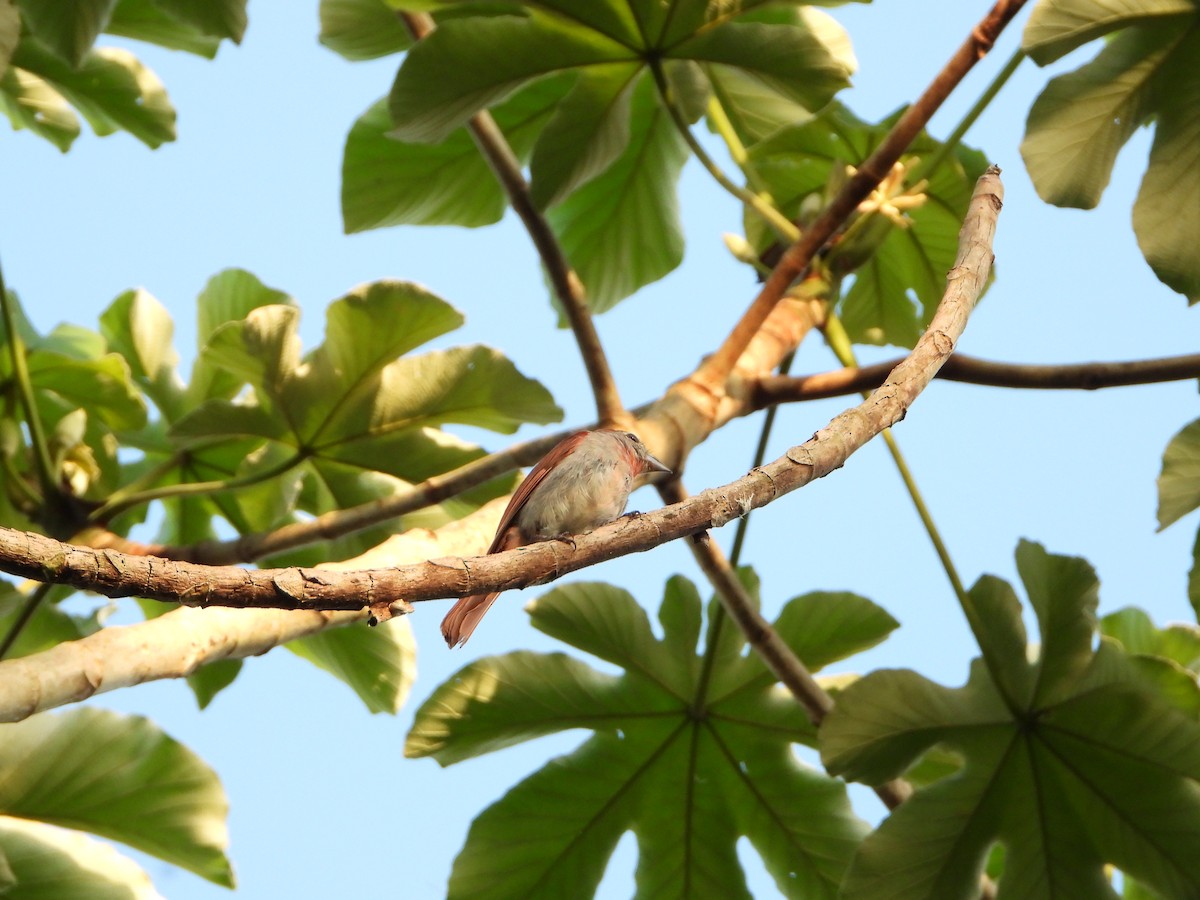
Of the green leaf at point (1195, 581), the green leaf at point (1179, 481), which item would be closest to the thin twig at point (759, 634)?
the green leaf at point (1179, 481)

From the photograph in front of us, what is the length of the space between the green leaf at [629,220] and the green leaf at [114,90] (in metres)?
1.48

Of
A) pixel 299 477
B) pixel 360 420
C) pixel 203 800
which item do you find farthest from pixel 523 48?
pixel 203 800

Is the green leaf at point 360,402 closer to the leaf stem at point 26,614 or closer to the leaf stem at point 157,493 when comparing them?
the leaf stem at point 157,493

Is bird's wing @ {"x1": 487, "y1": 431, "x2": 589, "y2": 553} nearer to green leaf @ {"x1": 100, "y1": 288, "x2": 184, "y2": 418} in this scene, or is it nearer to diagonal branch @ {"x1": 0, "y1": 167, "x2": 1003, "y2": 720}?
diagonal branch @ {"x1": 0, "y1": 167, "x2": 1003, "y2": 720}

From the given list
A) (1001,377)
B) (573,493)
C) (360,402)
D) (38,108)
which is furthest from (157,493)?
(1001,377)

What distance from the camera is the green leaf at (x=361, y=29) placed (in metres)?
3.80

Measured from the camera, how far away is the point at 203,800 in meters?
3.08

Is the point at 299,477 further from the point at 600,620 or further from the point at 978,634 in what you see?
the point at 978,634

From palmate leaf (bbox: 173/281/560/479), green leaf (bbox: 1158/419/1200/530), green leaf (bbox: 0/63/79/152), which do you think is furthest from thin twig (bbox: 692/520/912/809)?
green leaf (bbox: 0/63/79/152)

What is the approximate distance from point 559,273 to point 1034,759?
1.89 metres

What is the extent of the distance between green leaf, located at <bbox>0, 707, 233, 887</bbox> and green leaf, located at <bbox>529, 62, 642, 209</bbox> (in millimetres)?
1841

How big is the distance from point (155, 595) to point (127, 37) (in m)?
3.27

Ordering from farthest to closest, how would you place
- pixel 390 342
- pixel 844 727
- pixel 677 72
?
pixel 677 72 < pixel 390 342 < pixel 844 727

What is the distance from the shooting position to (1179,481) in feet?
10.6
